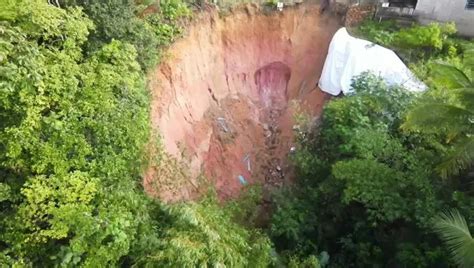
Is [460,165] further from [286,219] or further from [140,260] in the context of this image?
[140,260]

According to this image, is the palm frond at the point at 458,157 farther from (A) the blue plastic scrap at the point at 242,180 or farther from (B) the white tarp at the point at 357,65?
(A) the blue plastic scrap at the point at 242,180

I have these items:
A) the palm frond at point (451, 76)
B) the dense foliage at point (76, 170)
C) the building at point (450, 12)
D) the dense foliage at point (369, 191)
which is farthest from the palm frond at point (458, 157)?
the building at point (450, 12)

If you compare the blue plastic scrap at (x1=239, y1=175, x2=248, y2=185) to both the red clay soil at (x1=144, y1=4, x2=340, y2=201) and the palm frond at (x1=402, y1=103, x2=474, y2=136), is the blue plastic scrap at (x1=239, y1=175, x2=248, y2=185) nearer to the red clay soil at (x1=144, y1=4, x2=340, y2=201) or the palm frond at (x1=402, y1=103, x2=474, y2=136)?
the red clay soil at (x1=144, y1=4, x2=340, y2=201)

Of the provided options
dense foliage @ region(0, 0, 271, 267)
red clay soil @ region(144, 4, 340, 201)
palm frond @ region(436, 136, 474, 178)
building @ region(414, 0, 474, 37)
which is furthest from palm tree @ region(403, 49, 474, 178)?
building @ region(414, 0, 474, 37)

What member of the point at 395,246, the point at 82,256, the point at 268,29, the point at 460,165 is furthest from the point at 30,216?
the point at 268,29

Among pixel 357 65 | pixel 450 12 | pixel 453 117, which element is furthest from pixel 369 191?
pixel 450 12

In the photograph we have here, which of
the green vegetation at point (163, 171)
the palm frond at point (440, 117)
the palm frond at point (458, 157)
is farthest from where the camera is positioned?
the palm frond at point (440, 117)

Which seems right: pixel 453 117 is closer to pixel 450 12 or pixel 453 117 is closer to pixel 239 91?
pixel 450 12
